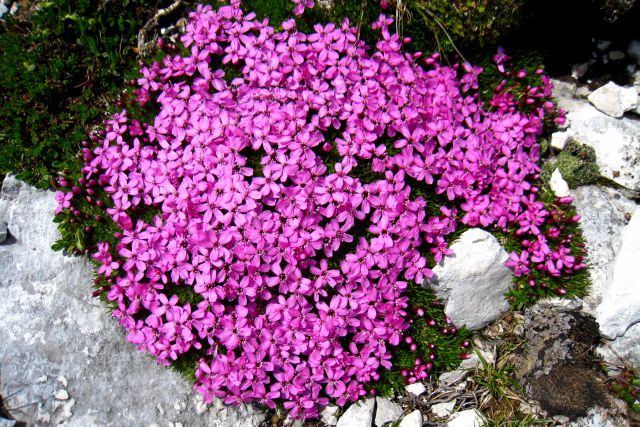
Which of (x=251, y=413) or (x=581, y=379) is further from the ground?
(x=581, y=379)

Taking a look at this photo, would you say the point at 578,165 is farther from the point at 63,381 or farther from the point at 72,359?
the point at 63,381

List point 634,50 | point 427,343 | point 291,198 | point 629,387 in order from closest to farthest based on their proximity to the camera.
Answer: point 291,198, point 629,387, point 427,343, point 634,50

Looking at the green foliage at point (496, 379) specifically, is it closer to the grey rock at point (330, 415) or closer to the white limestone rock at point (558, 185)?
the grey rock at point (330, 415)

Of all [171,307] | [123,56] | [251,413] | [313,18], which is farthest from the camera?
[123,56]

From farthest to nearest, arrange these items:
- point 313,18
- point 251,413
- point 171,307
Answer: point 313,18
point 251,413
point 171,307

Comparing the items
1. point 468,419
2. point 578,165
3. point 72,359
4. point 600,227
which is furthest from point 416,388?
point 72,359

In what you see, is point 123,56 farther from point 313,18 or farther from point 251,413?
point 251,413

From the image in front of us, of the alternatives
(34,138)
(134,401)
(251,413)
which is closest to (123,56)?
(34,138)

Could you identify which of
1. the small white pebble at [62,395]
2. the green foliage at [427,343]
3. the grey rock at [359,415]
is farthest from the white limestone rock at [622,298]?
the small white pebble at [62,395]
